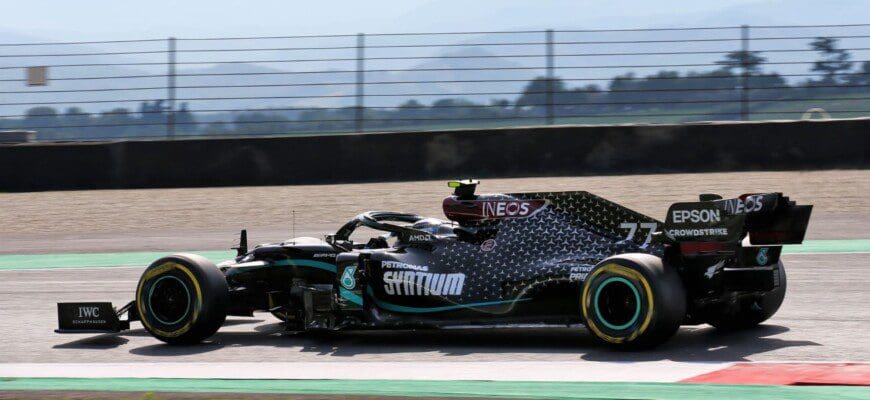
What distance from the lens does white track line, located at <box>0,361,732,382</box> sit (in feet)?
24.7

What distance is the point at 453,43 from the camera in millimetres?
20391

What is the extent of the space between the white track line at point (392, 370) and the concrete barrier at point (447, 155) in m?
10.7

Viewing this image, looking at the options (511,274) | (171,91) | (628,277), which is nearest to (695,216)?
(628,277)

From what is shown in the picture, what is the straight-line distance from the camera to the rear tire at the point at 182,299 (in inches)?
364

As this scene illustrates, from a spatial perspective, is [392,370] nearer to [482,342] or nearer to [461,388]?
[461,388]

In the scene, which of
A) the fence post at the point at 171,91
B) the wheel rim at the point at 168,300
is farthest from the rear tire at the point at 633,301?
the fence post at the point at 171,91

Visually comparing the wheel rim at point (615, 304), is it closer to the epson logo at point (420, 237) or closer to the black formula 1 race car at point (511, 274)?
the black formula 1 race car at point (511, 274)

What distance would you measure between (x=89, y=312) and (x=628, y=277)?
4.23 m

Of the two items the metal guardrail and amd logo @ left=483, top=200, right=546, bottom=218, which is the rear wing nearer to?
amd logo @ left=483, top=200, right=546, bottom=218

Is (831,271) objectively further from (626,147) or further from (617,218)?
(626,147)

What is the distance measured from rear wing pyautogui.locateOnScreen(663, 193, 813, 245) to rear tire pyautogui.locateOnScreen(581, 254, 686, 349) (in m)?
0.32

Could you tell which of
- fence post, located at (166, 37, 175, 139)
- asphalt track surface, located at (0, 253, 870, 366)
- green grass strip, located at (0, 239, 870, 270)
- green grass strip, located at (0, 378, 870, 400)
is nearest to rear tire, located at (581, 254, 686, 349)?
asphalt track surface, located at (0, 253, 870, 366)

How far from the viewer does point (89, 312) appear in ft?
31.9

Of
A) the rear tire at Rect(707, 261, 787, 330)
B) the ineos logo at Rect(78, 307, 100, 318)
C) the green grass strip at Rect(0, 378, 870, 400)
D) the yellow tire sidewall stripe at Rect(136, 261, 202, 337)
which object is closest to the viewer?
the green grass strip at Rect(0, 378, 870, 400)
